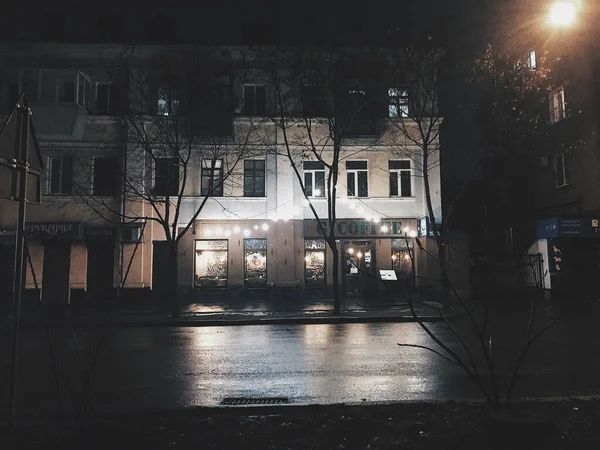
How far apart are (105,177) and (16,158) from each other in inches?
765

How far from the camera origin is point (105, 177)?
922 inches

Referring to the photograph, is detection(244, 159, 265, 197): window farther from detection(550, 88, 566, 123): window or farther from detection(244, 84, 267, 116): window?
detection(550, 88, 566, 123): window

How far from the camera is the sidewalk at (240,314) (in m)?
17.2

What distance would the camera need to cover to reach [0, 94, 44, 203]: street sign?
495 centimetres

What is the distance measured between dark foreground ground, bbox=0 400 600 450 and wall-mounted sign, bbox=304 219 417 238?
17.6 meters

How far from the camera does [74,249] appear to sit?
23.0 meters

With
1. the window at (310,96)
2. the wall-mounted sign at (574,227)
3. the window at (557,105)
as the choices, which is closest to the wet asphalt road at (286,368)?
the wall-mounted sign at (574,227)

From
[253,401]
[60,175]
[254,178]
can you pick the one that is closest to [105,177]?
[60,175]

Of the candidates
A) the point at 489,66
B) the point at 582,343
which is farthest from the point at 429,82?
the point at 582,343

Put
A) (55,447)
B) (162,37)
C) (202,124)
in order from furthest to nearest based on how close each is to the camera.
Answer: (162,37)
(202,124)
(55,447)

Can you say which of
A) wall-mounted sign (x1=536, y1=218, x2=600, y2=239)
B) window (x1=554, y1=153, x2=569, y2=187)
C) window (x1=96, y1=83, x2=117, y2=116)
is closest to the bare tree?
window (x1=96, y1=83, x2=117, y2=116)

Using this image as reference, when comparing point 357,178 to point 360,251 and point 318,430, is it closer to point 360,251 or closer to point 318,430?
point 360,251

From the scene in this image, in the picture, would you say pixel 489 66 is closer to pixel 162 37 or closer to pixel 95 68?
pixel 162 37

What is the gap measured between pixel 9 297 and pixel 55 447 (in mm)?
21714
